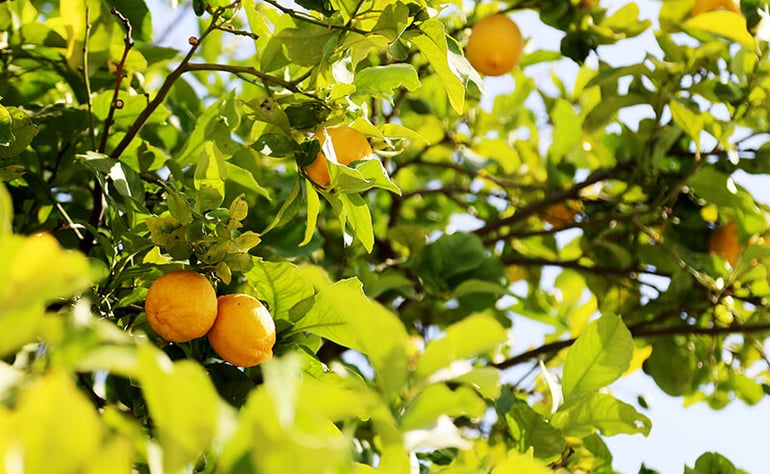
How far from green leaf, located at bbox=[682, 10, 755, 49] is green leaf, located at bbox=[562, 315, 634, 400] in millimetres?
608

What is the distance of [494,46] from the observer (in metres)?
1.74

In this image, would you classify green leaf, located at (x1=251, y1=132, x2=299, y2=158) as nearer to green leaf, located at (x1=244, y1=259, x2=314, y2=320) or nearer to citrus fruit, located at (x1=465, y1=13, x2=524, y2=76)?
green leaf, located at (x1=244, y1=259, x2=314, y2=320)

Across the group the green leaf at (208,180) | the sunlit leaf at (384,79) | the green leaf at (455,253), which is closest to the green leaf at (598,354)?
the sunlit leaf at (384,79)

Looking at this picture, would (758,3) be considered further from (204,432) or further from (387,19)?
(204,432)

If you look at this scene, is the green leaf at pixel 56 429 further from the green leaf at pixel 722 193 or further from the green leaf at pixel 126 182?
the green leaf at pixel 722 193

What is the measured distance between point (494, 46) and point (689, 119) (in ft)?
1.39

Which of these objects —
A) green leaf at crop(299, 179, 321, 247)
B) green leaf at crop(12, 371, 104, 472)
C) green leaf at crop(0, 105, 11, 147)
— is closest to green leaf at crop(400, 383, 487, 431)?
green leaf at crop(12, 371, 104, 472)

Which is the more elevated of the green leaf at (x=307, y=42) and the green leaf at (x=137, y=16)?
the green leaf at (x=307, y=42)

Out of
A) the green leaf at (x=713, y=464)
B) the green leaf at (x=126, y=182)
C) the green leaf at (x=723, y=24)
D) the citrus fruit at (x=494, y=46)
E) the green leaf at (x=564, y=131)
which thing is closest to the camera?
the green leaf at (x=126, y=182)

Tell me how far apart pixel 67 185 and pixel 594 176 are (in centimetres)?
123

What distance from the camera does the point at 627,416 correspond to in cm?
120

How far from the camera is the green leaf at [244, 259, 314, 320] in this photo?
3.74 ft

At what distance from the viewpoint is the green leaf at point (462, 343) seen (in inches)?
24.6

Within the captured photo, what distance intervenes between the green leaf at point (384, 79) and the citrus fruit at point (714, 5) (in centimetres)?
99
